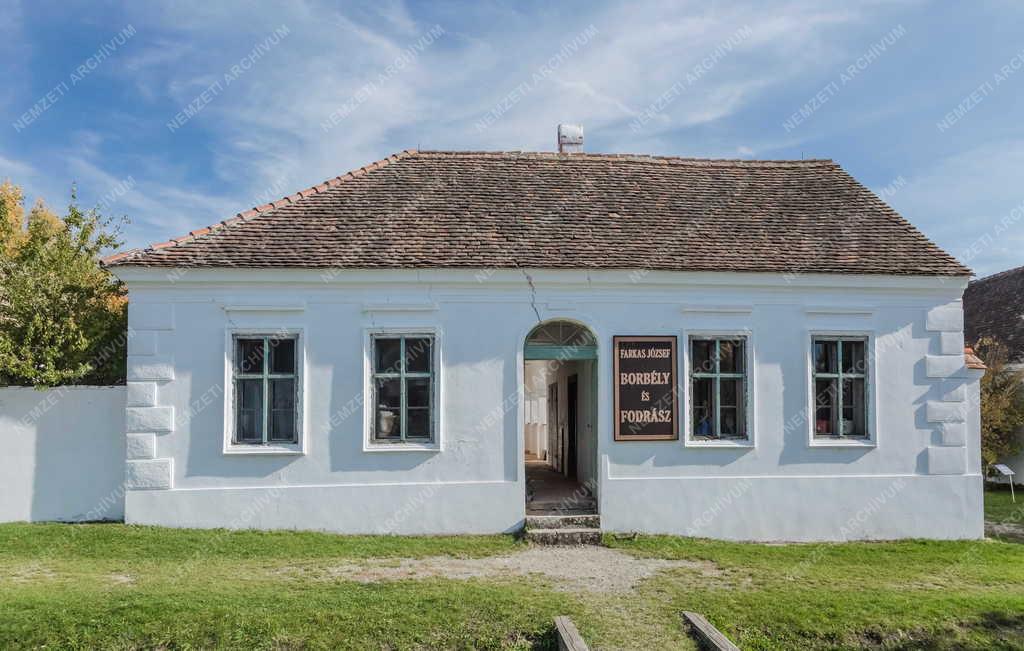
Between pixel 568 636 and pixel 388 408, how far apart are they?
5.29 meters

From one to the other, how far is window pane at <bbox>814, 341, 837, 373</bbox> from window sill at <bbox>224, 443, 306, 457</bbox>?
830 cm

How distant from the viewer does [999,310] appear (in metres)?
21.3

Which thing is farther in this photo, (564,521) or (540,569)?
(564,521)

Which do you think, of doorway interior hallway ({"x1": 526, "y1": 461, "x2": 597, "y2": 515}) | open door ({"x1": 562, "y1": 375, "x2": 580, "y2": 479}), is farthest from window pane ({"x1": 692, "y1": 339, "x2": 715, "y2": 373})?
open door ({"x1": 562, "y1": 375, "x2": 580, "y2": 479})

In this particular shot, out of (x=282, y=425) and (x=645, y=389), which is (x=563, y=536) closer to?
(x=645, y=389)

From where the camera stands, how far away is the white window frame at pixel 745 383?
36.3 ft

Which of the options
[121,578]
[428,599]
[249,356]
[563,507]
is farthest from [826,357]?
[121,578]

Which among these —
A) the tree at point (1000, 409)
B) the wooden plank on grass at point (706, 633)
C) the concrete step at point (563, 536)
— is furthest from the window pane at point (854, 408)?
the tree at point (1000, 409)

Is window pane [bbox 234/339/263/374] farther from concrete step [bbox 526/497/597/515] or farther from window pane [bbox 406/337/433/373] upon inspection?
concrete step [bbox 526/497/597/515]

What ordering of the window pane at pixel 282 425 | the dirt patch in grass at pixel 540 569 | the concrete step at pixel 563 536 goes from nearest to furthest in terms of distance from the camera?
the dirt patch in grass at pixel 540 569
the concrete step at pixel 563 536
the window pane at pixel 282 425

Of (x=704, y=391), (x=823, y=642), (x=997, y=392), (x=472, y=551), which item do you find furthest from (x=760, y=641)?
(x=997, y=392)

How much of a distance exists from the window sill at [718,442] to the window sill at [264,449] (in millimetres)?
5958

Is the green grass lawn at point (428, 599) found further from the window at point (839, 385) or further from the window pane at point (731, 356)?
the window pane at point (731, 356)

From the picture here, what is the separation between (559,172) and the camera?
1354 centimetres
